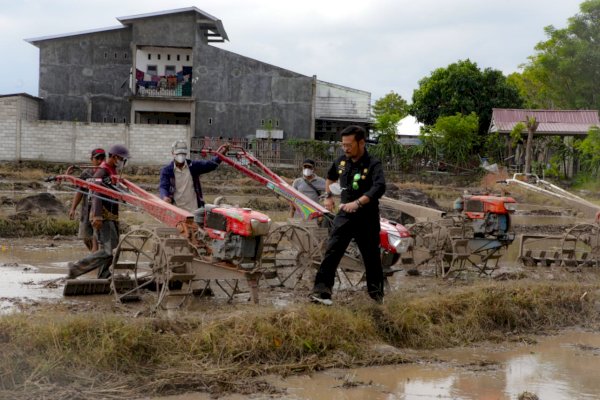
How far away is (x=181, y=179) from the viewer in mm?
9148

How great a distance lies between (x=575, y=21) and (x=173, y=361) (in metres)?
46.9

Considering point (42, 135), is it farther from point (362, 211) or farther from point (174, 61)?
point (362, 211)

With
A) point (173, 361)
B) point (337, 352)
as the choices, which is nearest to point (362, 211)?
point (337, 352)

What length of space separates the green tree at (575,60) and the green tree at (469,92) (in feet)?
15.9

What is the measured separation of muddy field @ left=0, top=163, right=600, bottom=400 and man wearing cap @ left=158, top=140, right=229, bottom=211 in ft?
3.73

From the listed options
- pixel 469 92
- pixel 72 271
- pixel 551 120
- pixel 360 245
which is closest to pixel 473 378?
pixel 360 245

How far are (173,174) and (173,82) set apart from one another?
32.3 metres

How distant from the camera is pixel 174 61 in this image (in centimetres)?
4138

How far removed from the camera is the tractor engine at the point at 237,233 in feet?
24.1

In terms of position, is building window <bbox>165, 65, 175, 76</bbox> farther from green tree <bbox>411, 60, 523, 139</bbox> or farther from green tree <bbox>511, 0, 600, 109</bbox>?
green tree <bbox>511, 0, 600, 109</bbox>

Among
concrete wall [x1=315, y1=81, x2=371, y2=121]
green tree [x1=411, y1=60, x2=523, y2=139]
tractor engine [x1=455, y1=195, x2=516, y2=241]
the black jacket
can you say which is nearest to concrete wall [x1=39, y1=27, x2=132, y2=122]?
concrete wall [x1=315, y1=81, x2=371, y2=121]

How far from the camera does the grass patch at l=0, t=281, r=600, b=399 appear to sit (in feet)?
17.3

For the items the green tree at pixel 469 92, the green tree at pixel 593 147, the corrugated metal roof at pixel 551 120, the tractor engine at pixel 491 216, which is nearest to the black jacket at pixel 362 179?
the tractor engine at pixel 491 216

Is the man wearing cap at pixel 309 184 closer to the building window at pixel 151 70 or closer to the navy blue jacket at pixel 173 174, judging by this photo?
the navy blue jacket at pixel 173 174
